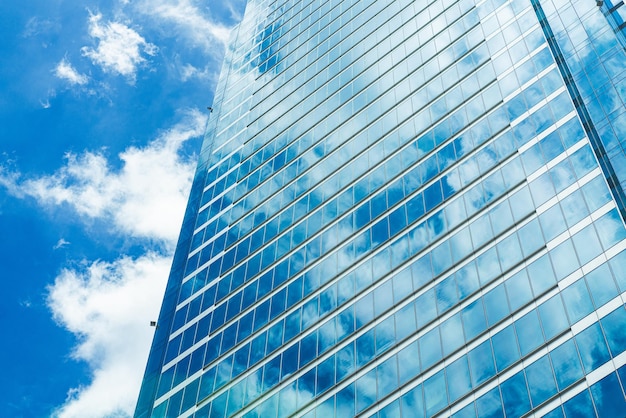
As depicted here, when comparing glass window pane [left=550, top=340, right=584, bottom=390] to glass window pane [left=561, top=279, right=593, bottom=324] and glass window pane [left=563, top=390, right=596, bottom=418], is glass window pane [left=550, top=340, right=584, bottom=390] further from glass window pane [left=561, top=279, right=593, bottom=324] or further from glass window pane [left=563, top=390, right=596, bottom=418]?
glass window pane [left=561, top=279, right=593, bottom=324]

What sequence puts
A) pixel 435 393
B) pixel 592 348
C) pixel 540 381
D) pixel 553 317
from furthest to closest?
pixel 435 393
pixel 553 317
pixel 540 381
pixel 592 348

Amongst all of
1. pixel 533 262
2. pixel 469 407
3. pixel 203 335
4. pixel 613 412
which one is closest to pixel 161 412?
pixel 203 335

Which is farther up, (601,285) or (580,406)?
(601,285)

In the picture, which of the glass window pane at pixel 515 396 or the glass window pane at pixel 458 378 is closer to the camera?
the glass window pane at pixel 515 396

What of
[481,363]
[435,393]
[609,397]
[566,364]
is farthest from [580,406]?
[435,393]

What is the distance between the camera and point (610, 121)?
44.5 m

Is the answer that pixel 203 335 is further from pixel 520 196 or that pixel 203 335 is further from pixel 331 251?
pixel 520 196

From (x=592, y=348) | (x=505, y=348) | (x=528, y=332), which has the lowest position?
(x=592, y=348)

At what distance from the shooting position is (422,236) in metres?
51.5

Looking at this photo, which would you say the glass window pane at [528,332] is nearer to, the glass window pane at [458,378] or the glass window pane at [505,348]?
the glass window pane at [505,348]

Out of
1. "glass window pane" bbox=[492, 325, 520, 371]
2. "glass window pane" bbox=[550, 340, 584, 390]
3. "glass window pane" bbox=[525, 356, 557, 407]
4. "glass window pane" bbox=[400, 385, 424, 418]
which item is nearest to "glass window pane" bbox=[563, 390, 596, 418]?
"glass window pane" bbox=[550, 340, 584, 390]

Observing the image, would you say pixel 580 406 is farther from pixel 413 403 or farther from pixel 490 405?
pixel 413 403

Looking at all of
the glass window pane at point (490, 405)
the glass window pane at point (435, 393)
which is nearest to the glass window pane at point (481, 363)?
the glass window pane at point (490, 405)

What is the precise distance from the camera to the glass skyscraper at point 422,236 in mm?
39281
